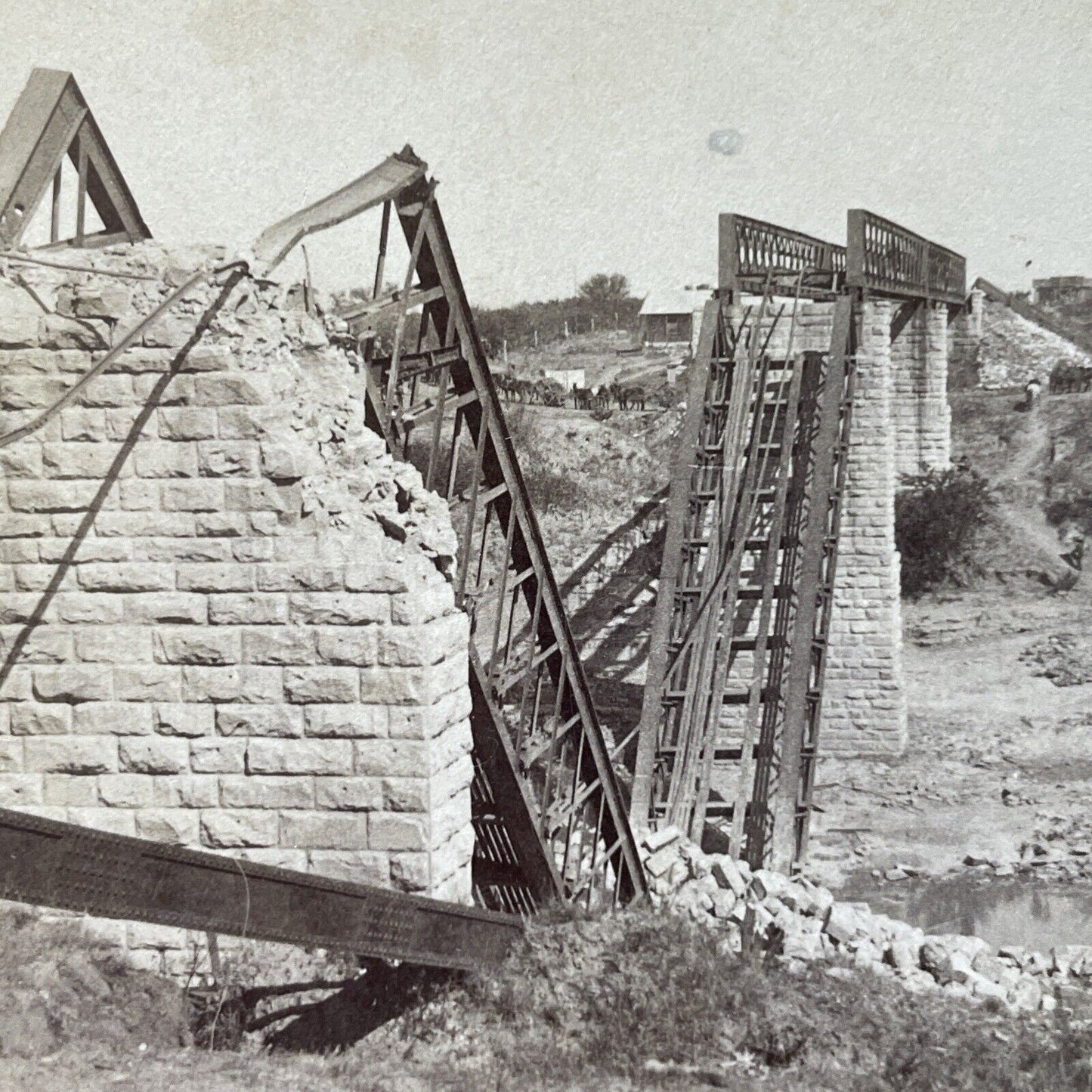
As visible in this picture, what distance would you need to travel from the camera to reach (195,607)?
5.70 meters

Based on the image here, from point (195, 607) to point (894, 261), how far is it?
14.6m

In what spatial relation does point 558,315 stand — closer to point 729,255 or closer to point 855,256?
point 855,256

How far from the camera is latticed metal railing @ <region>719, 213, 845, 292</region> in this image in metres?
14.7

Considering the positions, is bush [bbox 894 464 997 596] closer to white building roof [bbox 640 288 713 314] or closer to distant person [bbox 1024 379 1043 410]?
distant person [bbox 1024 379 1043 410]

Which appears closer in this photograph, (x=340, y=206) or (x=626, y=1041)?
(x=626, y=1041)

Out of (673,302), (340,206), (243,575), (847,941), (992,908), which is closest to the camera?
(243,575)

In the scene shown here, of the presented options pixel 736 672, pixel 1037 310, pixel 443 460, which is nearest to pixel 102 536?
pixel 736 672

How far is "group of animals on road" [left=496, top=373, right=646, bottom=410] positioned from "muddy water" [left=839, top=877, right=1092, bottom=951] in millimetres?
11147

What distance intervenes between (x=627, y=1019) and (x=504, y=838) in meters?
2.17

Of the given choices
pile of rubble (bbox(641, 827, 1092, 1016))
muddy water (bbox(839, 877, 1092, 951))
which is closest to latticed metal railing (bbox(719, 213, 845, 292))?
muddy water (bbox(839, 877, 1092, 951))

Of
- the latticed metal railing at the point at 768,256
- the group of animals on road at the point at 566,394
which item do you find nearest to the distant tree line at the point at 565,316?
the group of animals on road at the point at 566,394

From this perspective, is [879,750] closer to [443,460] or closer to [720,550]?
[720,550]

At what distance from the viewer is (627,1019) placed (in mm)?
5703

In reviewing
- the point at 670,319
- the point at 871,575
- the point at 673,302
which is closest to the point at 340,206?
the point at 871,575
